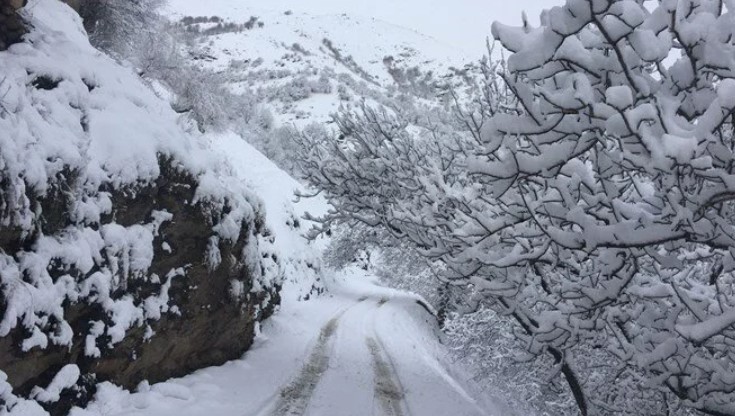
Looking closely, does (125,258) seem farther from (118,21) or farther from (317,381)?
(118,21)

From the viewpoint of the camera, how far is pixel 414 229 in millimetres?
7676

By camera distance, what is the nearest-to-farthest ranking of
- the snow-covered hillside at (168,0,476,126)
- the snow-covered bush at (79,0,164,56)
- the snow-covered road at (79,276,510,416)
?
the snow-covered road at (79,276,510,416)
the snow-covered bush at (79,0,164,56)
the snow-covered hillside at (168,0,476,126)

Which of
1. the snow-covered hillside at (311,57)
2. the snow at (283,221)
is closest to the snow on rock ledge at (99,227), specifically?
the snow at (283,221)

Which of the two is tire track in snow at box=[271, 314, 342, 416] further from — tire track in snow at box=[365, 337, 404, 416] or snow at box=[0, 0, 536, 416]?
tire track in snow at box=[365, 337, 404, 416]

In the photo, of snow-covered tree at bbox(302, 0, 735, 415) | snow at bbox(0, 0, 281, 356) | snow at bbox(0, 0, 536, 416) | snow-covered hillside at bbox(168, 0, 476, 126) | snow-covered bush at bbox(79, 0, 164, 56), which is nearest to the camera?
snow-covered tree at bbox(302, 0, 735, 415)

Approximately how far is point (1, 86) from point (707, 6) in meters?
6.79

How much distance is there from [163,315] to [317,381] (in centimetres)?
372

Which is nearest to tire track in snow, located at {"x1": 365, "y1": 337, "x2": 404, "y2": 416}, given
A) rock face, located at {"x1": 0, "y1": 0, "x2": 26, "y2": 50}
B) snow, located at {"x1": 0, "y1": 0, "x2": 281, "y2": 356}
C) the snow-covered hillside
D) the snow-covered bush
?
snow, located at {"x1": 0, "y1": 0, "x2": 281, "y2": 356}

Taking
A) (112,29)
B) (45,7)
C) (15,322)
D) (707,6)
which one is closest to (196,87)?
(112,29)

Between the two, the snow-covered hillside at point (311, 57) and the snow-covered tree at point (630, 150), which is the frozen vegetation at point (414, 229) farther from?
the snow-covered hillside at point (311, 57)

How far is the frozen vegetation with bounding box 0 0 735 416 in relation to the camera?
8.50ft

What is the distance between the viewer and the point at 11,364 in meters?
5.09

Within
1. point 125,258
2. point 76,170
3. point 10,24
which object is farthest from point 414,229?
point 10,24

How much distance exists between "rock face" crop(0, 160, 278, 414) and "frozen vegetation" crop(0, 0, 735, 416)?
37 mm
